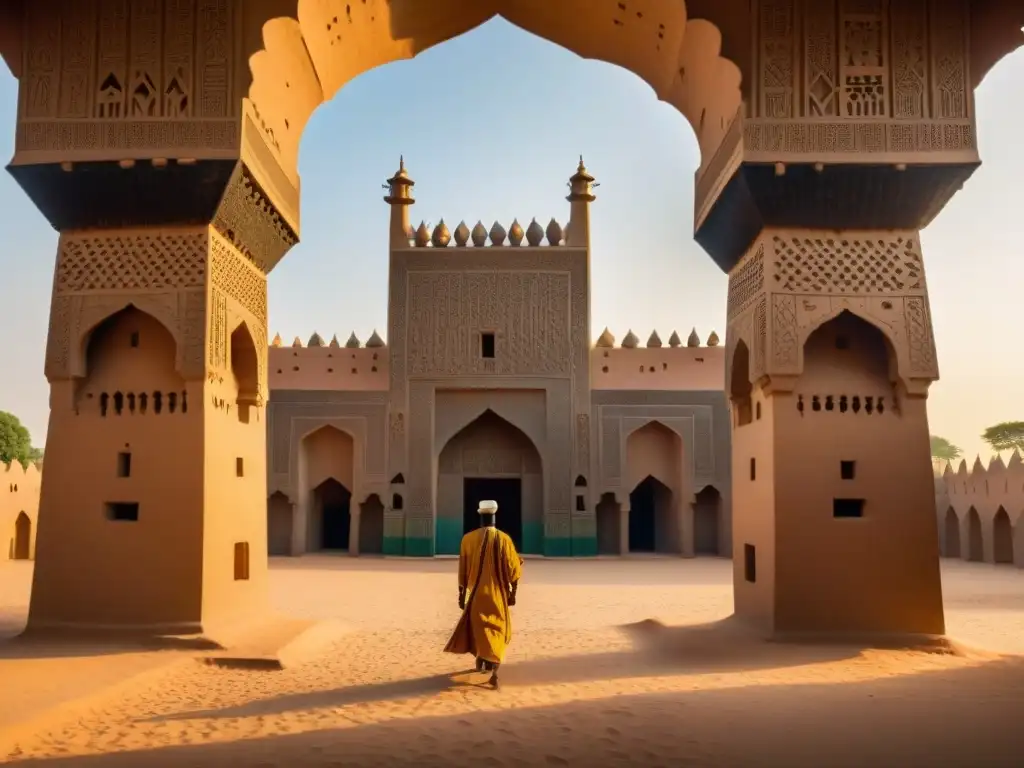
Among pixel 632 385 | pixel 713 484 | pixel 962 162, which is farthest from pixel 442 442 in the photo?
pixel 962 162

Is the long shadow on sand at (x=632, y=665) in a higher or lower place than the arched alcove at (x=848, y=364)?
lower

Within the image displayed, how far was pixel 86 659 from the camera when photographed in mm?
6930

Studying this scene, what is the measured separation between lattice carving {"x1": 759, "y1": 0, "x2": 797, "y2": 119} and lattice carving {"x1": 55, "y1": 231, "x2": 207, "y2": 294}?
468 centimetres

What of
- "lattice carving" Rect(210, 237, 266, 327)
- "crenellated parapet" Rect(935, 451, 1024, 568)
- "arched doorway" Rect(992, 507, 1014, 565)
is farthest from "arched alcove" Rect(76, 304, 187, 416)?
"arched doorway" Rect(992, 507, 1014, 565)

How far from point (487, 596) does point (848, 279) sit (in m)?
3.96

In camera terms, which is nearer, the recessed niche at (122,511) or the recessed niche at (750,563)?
A: the recessed niche at (122,511)

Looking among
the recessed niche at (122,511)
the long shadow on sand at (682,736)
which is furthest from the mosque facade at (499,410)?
the long shadow on sand at (682,736)

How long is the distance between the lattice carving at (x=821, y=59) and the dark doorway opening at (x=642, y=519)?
1433cm

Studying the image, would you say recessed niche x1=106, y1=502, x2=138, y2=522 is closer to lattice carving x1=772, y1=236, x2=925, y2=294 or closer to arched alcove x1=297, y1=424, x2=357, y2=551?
lattice carving x1=772, y1=236, x2=925, y2=294

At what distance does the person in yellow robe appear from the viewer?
6.34 m

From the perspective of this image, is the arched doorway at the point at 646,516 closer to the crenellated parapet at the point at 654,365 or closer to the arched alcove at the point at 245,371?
the crenellated parapet at the point at 654,365

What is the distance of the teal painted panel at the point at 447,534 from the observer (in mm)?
19734

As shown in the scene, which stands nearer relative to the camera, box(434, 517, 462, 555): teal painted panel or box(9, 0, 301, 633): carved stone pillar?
box(9, 0, 301, 633): carved stone pillar

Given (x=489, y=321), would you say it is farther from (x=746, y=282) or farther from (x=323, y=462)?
(x=746, y=282)
